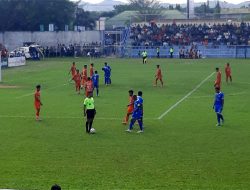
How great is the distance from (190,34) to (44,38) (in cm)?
2052

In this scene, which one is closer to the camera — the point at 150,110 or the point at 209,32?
the point at 150,110

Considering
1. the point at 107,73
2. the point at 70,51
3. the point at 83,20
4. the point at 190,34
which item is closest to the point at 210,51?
the point at 190,34

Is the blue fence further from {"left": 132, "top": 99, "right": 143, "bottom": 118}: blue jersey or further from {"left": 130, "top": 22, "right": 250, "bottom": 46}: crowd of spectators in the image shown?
{"left": 132, "top": 99, "right": 143, "bottom": 118}: blue jersey

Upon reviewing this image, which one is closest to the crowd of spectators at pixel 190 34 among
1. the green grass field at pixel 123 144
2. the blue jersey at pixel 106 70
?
the blue jersey at pixel 106 70

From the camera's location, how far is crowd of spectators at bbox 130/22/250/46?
78688 mm

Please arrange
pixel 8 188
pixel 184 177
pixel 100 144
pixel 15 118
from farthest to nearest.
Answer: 1. pixel 15 118
2. pixel 100 144
3. pixel 184 177
4. pixel 8 188

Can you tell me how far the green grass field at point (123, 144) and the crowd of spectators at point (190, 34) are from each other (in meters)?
43.7

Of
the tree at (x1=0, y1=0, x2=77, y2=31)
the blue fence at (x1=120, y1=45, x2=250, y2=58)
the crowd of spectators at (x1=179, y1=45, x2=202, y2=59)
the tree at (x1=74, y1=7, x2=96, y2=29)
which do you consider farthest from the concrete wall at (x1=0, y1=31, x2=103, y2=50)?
the tree at (x1=74, y1=7, x2=96, y2=29)

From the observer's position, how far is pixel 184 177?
15.6m

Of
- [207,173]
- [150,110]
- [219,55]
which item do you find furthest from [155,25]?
[207,173]

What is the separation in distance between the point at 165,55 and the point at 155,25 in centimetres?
1050

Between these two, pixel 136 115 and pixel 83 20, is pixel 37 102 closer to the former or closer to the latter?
pixel 136 115

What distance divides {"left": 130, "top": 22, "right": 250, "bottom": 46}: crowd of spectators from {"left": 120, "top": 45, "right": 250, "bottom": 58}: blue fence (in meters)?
2.06

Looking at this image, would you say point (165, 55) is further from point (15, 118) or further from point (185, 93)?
point (15, 118)
